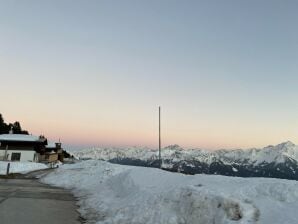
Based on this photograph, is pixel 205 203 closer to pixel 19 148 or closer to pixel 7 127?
pixel 19 148

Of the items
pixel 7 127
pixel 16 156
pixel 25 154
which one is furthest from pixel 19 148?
pixel 7 127

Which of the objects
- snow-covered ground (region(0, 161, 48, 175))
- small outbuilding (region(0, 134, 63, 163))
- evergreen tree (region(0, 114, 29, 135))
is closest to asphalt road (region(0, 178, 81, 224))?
snow-covered ground (region(0, 161, 48, 175))

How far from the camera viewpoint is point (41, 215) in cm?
1764

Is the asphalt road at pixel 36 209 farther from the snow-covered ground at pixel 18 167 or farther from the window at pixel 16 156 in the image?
the window at pixel 16 156

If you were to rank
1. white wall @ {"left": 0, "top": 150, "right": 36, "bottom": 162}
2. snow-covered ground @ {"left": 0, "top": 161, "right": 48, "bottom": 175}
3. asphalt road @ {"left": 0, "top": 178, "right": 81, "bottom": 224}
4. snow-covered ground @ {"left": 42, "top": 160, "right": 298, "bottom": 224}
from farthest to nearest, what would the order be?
white wall @ {"left": 0, "top": 150, "right": 36, "bottom": 162} < snow-covered ground @ {"left": 0, "top": 161, "right": 48, "bottom": 175} < asphalt road @ {"left": 0, "top": 178, "right": 81, "bottom": 224} < snow-covered ground @ {"left": 42, "top": 160, "right": 298, "bottom": 224}

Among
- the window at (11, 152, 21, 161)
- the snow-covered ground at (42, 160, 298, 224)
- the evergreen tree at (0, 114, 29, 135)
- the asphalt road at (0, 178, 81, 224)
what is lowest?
the asphalt road at (0, 178, 81, 224)

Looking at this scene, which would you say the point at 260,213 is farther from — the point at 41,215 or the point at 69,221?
the point at 41,215

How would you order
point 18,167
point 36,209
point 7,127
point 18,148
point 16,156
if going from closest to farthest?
point 36,209 → point 18,167 → point 16,156 → point 18,148 → point 7,127

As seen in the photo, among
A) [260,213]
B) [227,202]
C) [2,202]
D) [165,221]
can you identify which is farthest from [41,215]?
[260,213]

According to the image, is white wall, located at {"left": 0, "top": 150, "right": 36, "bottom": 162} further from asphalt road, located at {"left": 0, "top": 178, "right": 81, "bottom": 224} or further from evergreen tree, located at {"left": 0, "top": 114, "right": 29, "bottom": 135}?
asphalt road, located at {"left": 0, "top": 178, "right": 81, "bottom": 224}

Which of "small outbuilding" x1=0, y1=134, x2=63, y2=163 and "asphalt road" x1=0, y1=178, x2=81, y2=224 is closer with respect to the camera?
"asphalt road" x1=0, y1=178, x2=81, y2=224

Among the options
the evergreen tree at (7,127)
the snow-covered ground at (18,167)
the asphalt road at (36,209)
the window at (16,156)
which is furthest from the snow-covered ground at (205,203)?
the evergreen tree at (7,127)

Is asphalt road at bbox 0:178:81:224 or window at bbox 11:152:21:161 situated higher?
window at bbox 11:152:21:161

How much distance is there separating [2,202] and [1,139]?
67299 mm
